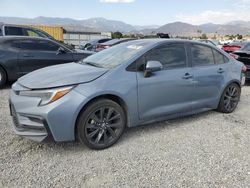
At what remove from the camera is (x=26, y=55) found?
7.00m

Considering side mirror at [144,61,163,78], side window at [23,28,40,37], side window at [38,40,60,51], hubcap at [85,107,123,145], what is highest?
side window at [23,28,40,37]

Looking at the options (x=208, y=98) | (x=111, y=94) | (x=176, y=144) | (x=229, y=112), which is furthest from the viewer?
(x=229, y=112)

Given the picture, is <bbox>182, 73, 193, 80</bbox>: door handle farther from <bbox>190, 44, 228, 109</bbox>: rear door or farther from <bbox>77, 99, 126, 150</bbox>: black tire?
<bbox>77, 99, 126, 150</bbox>: black tire

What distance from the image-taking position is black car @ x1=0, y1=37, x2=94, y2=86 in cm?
678

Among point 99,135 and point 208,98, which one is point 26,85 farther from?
point 208,98

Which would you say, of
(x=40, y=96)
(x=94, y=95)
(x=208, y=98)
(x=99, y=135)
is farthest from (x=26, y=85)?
(x=208, y=98)

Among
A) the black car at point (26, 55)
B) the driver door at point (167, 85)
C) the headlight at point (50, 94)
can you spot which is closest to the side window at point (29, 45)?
the black car at point (26, 55)

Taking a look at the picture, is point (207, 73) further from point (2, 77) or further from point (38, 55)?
point (2, 77)

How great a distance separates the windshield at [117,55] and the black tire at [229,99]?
199 cm

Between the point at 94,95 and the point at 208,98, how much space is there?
7.70ft

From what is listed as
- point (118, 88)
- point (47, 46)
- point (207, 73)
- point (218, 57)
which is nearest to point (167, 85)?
point (118, 88)

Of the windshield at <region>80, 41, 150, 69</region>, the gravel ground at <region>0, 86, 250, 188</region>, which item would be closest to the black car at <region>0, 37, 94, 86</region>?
the gravel ground at <region>0, 86, 250, 188</region>

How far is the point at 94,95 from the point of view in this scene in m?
3.39

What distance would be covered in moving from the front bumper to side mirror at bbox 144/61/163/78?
106cm
